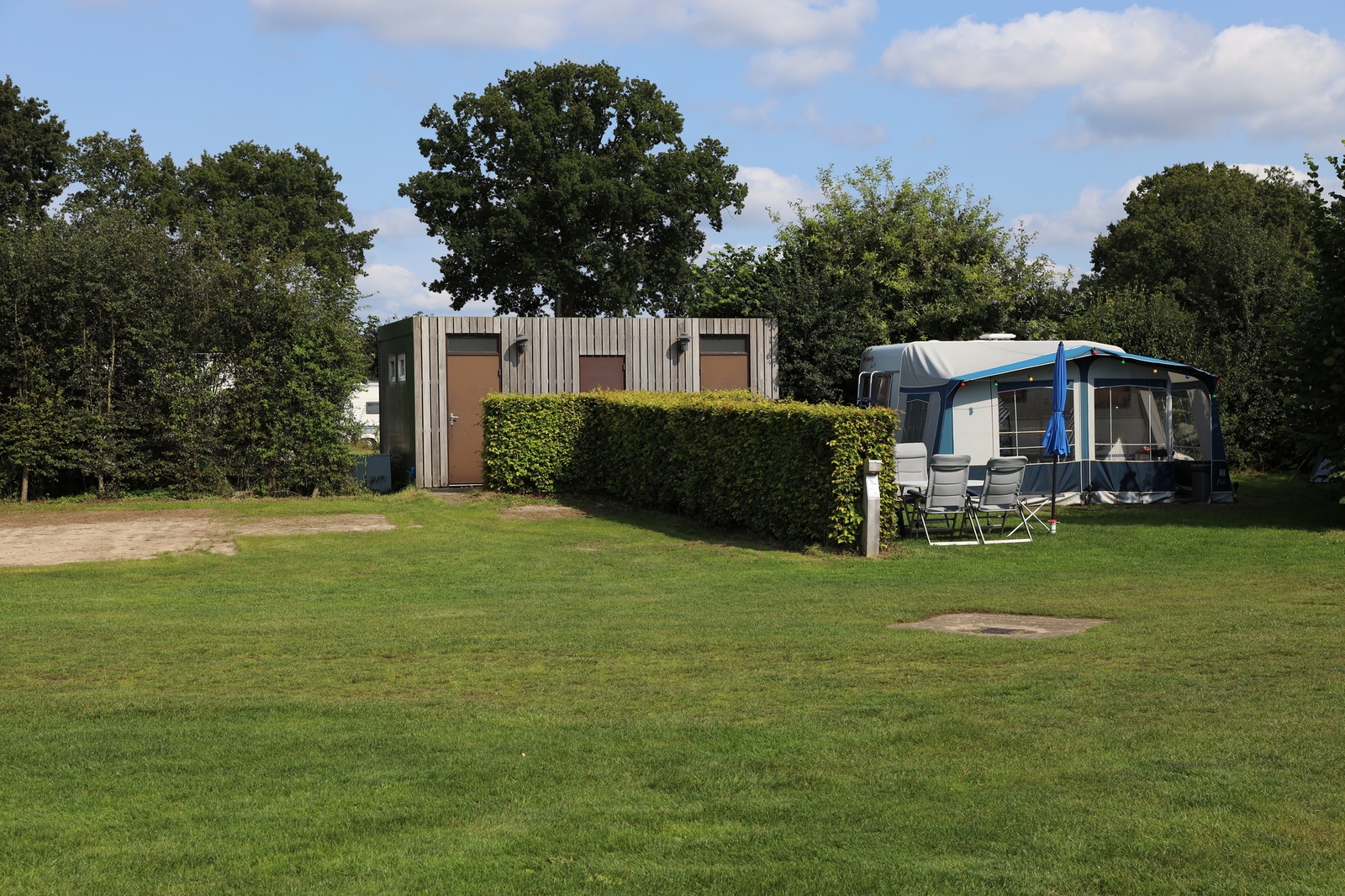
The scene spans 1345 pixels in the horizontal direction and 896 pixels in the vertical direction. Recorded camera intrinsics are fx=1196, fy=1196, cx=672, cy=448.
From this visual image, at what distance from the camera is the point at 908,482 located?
45.1 feet

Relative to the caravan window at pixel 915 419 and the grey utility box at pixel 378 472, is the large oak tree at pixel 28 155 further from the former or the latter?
the caravan window at pixel 915 419

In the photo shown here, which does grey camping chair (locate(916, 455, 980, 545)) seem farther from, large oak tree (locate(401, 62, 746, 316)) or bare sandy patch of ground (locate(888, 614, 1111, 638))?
large oak tree (locate(401, 62, 746, 316))

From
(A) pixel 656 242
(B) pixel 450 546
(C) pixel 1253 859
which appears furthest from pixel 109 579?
(A) pixel 656 242

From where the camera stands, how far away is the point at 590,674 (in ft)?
22.5

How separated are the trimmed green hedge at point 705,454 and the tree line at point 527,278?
289 cm

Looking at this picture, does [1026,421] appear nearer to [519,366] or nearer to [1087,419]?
[1087,419]

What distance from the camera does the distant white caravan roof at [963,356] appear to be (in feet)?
57.6

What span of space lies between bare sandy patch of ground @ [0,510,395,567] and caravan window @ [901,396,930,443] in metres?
8.04

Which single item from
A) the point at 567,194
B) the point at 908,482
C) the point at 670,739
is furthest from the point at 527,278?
the point at 670,739

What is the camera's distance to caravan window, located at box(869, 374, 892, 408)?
19469mm

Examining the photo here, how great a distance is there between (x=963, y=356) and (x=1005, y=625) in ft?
32.2

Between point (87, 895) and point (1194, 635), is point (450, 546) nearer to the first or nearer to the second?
point (1194, 635)

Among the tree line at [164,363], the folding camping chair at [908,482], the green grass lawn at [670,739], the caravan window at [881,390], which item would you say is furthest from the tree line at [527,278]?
the green grass lawn at [670,739]

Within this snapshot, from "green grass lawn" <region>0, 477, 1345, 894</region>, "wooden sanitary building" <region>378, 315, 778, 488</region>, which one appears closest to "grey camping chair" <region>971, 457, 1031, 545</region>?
"green grass lawn" <region>0, 477, 1345, 894</region>
